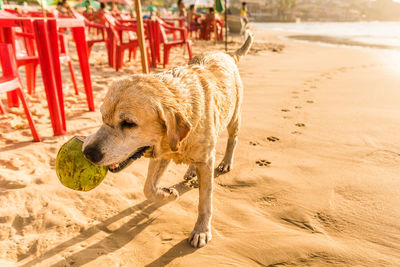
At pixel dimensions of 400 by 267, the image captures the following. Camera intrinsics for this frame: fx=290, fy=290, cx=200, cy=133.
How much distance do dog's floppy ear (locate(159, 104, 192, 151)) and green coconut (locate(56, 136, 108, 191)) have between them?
0.61m

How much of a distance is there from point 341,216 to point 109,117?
220 centimetres

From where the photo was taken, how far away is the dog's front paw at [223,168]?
351 cm

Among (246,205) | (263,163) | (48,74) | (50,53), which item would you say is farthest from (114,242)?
(50,53)

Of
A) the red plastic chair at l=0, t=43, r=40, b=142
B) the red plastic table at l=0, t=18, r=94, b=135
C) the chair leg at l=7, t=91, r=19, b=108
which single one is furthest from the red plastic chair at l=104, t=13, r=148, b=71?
the red plastic chair at l=0, t=43, r=40, b=142

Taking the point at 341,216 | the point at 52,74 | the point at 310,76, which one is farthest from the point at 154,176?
the point at 310,76

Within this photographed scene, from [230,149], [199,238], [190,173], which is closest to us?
[199,238]

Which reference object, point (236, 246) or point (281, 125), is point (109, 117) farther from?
point (281, 125)

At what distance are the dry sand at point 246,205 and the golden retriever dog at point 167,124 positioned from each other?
11.9 inches

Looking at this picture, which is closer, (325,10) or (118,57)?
(118,57)

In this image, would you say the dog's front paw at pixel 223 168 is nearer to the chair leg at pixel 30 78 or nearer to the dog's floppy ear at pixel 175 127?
the dog's floppy ear at pixel 175 127

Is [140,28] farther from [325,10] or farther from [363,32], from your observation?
[325,10]

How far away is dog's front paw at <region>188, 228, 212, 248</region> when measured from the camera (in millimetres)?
2367

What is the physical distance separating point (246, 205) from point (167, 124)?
128cm

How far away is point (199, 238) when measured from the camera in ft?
7.79
